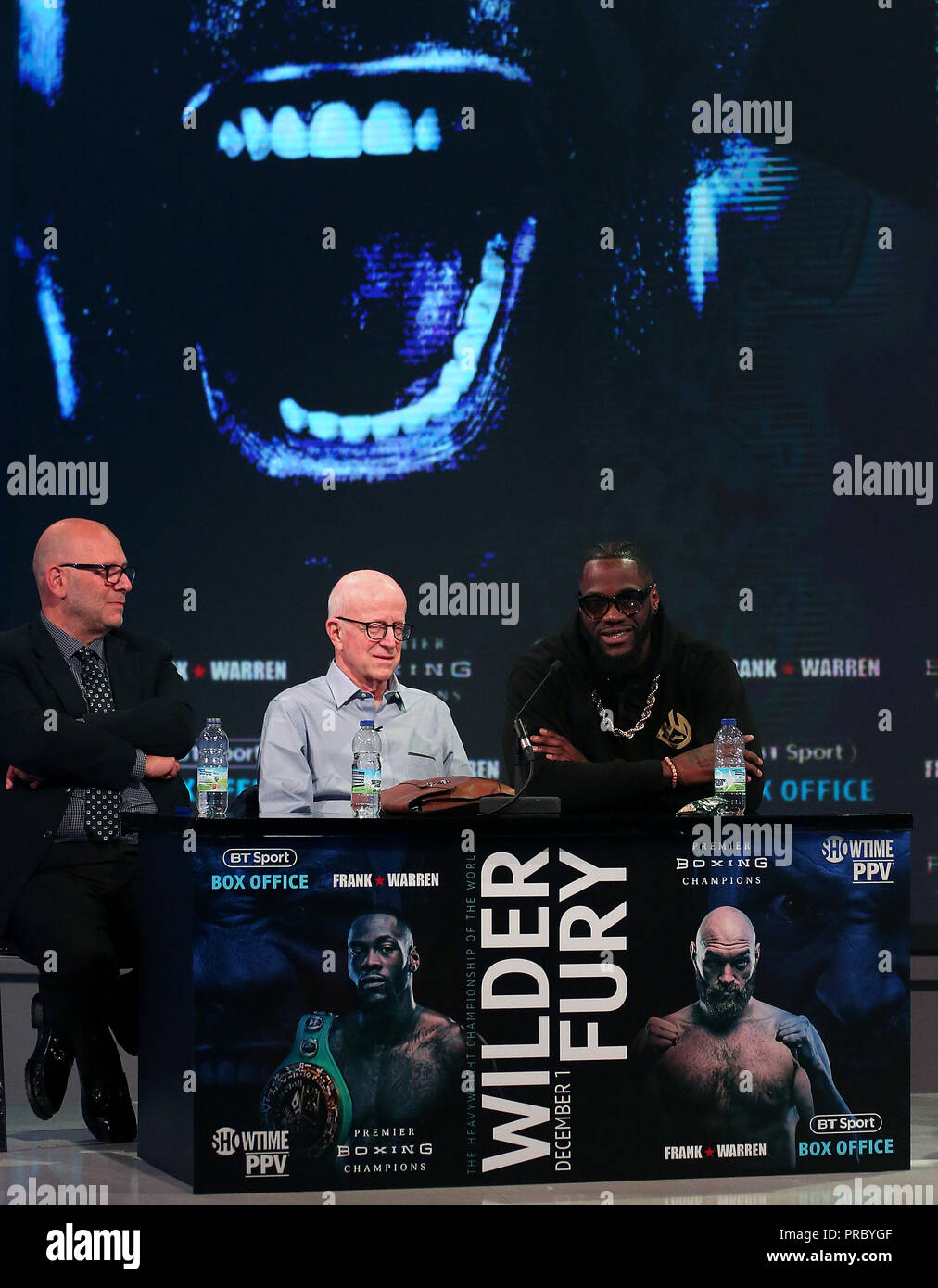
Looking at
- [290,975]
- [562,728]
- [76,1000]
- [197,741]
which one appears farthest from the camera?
[197,741]

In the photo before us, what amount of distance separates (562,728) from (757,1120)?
117 cm

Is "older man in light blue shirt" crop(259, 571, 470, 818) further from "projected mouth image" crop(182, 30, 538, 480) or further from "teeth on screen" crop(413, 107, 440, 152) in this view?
"teeth on screen" crop(413, 107, 440, 152)

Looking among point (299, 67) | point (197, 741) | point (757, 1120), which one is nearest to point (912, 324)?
point (299, 67)

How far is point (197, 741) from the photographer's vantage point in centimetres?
581

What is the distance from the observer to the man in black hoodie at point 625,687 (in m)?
4.03

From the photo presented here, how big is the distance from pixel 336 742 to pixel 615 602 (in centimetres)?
83

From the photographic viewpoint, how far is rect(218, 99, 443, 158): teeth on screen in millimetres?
5910

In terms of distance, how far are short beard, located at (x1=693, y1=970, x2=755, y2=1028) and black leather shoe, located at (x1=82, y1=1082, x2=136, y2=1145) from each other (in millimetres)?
1449

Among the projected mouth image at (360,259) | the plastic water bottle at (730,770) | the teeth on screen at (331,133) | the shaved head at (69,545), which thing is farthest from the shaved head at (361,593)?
the teeth on screen at (331,133)

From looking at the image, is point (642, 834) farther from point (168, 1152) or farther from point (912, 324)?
point (912, 324)

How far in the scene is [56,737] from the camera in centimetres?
387

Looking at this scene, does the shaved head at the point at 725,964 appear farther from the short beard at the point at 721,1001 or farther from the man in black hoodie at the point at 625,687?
the man in black hoodie at the point at 625,687

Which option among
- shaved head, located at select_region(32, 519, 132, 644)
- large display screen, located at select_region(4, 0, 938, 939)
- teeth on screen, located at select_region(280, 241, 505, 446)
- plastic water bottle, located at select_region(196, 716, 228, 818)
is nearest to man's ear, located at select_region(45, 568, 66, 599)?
shaved head, located at select_region(32, 519, 132, 644)

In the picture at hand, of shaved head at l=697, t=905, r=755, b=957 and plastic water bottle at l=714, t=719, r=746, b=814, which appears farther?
plastic water bottle at l=714, t=719, r=746, b=814
